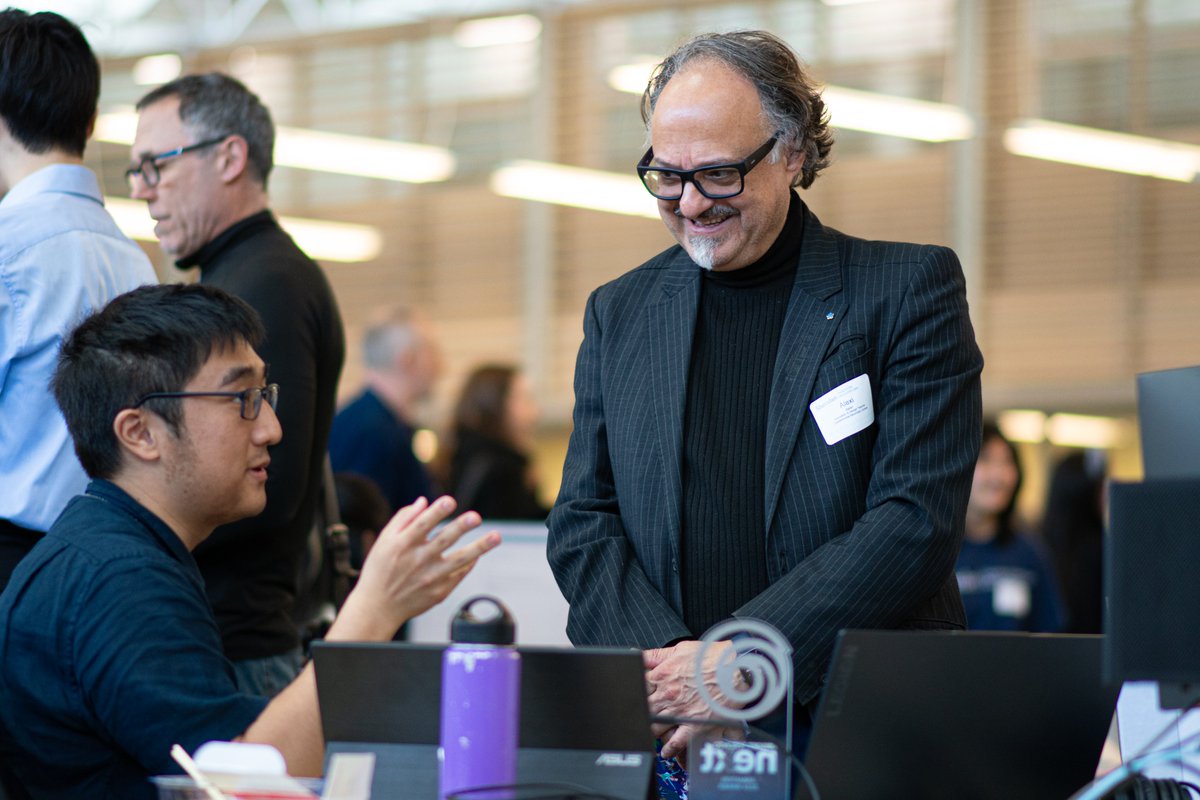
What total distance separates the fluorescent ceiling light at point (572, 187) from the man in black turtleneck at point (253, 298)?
21.9ft

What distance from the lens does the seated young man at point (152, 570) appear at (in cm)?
164

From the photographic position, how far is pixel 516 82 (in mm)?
9875

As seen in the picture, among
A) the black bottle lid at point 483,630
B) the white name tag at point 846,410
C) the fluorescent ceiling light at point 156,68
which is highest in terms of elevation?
the fluorescent ceiling light at point 156,68

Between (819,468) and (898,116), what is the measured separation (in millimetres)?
7122

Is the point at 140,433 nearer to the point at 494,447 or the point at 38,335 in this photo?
the point at 38,335

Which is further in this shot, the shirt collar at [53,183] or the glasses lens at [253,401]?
the shirt collar at [53,183]

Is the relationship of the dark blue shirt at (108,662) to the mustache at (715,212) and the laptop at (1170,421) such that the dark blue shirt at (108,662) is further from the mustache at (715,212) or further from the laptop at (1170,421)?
the laptop at (1170,421)

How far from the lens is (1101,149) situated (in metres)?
8.47

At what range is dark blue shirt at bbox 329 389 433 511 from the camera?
4801 millimetres

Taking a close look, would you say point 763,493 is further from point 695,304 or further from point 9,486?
point 9,486

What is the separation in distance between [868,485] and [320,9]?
8.74 m

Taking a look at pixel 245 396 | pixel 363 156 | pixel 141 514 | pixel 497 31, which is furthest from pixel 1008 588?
pixel 363 156

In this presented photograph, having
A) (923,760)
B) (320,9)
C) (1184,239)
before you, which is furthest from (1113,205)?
(923,760)

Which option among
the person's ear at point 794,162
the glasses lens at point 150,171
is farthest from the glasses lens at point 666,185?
the glasses lens at point 150,171
